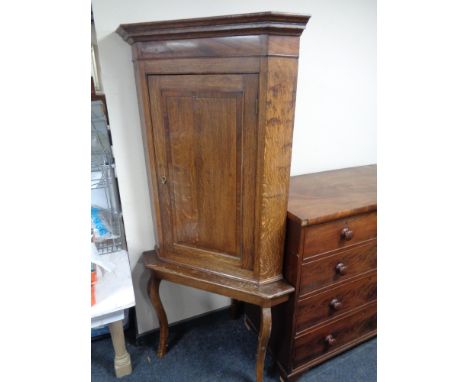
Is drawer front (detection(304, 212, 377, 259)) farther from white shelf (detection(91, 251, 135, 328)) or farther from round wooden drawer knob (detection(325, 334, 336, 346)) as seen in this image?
white shelf (detection(91, 251, 135, 328))

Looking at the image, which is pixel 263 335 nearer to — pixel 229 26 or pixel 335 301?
pixel 335 301

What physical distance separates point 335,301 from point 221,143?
908mm

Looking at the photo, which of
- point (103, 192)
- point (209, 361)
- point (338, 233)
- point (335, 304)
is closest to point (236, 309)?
point (209, 361)

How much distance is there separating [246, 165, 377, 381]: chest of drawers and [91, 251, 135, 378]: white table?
2.26 ft

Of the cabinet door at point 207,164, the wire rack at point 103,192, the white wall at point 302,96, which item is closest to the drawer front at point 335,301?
the cabinet door at point 207,164

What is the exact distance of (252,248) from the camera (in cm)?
113

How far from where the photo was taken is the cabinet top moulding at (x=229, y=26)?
833 mm

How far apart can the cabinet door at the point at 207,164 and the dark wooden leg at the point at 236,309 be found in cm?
66

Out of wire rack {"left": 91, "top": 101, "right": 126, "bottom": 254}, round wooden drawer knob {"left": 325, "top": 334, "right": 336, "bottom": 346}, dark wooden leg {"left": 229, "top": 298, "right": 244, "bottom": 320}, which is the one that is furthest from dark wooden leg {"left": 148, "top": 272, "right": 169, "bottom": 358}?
round wooden drawer knob {"left": 325, "top": 334, "right": 336, "bottom": 346}

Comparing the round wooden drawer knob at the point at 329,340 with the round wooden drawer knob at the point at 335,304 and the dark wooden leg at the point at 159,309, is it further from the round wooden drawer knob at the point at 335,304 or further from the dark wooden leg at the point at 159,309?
the dark wooden leg at the point at 159,309
